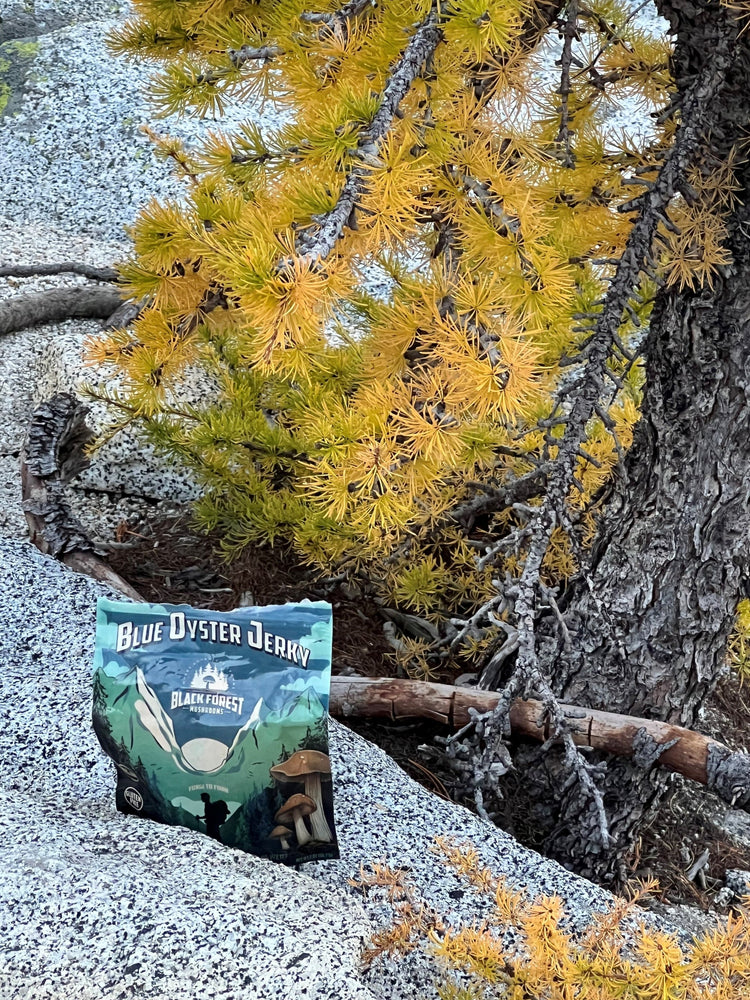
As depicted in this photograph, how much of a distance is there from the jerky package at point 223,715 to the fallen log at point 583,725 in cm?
35

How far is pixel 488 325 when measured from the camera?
0.96 m

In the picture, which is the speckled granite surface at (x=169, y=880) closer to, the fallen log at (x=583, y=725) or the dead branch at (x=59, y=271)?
the fallen log at (x=583, y=725)

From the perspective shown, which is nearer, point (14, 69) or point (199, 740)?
point (199, 740)

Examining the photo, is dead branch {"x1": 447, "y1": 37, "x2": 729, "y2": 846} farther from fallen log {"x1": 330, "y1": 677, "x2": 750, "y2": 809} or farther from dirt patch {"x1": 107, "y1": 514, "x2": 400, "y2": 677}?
dirt patch {"x1": 107, "y1": 514, "x2": 400, "y2": 677}

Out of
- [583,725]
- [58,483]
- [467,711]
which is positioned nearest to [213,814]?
[467,711]

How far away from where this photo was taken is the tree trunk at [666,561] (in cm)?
120

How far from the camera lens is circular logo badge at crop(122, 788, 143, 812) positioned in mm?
970

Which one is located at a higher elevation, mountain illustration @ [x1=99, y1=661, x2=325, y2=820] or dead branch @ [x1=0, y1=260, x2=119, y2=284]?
dead branch @ [x1=0, y1=260, x2=119, y2=284]

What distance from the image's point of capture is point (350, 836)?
1082 mm

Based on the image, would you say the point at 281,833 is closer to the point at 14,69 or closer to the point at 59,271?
the point at 59,271

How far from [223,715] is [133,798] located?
0.47ft

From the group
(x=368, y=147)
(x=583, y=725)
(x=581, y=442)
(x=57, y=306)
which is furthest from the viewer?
(x=57, y=306)

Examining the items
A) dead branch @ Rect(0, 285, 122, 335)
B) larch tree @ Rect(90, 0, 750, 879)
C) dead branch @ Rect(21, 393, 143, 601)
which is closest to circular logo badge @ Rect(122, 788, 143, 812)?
larch tree @ Rect(90, 0, 750, 879)

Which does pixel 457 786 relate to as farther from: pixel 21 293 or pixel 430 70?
pixel 21 293
